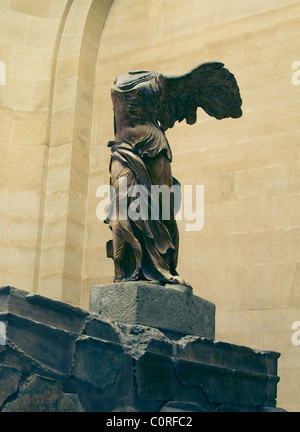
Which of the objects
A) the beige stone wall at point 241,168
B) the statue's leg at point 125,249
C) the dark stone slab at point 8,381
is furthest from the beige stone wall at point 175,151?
the dark stone slab at point 8,381

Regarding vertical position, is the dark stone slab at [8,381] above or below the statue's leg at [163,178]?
below

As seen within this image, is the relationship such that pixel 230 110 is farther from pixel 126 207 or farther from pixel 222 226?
pixel 222 226

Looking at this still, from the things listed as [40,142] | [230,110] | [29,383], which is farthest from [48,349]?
[40,142]

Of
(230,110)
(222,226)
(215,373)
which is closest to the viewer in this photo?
(215,373)

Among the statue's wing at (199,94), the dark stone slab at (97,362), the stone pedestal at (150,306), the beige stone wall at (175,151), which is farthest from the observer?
the beige stone wall at (175,151)

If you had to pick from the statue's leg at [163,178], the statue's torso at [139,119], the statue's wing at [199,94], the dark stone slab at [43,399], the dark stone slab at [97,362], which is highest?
A: the statue's wing at [199,94]

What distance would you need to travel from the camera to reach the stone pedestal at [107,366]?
3.80 meters

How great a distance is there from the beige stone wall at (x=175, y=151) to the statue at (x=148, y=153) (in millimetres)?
2189

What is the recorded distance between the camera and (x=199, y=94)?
6082mm

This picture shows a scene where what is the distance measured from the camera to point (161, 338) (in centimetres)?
471

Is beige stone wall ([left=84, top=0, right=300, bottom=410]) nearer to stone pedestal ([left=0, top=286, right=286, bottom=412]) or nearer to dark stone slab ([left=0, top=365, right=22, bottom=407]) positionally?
stone pedestal ([left=0, top=286, right=286, bottom=412])

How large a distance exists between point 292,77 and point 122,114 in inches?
133

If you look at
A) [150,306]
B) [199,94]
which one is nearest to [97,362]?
[150,306]

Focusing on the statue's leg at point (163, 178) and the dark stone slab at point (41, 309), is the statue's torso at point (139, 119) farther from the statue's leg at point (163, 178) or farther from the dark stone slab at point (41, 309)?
Answer: the dark stone slab at point (41, 309)
